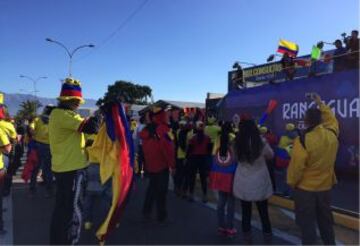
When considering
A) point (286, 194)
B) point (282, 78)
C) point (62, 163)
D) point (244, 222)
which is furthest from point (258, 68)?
point (62, 163)

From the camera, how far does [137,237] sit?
250 inches

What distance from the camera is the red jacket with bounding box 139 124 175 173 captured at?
23.7ft

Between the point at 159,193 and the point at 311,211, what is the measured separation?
283cm

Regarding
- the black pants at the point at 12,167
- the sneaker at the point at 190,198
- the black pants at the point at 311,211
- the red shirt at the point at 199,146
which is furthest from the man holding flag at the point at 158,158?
the black pants at the point at 12,167

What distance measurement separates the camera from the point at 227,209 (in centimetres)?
642

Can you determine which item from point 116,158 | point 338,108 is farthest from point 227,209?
point 338,108

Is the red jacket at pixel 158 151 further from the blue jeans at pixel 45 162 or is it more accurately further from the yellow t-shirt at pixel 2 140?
the blue jeans at pixel 45 162

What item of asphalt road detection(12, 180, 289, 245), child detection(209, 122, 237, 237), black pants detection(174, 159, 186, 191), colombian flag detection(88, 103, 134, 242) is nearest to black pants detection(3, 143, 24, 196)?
asphalt road detection(12, 180, 289, 245)

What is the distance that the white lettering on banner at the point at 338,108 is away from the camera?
36.3 feet

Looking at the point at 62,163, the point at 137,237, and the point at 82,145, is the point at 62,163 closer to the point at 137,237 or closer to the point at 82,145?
the point at 82,145

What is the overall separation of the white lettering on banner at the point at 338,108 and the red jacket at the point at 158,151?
566 centimetres

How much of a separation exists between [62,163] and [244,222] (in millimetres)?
2433

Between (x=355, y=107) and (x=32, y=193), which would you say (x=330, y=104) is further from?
(x=32, y=193)

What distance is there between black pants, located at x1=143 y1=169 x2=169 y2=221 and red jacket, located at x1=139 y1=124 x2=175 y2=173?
0.13 m
